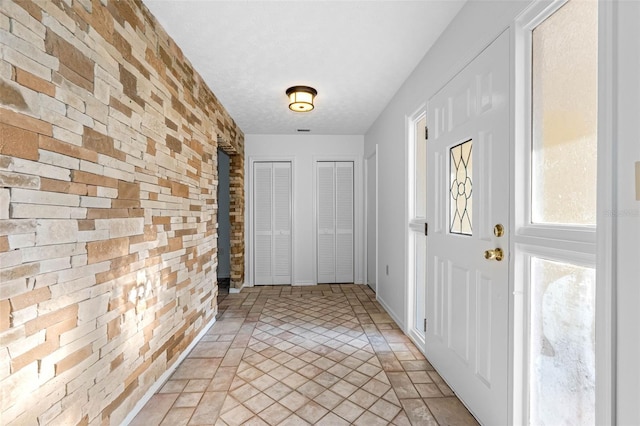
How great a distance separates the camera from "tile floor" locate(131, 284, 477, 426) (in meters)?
1.81

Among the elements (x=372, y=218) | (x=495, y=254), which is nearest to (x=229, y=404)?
(x=495, y=254)

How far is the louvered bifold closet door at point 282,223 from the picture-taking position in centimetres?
510

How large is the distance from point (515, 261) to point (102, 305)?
1940mm

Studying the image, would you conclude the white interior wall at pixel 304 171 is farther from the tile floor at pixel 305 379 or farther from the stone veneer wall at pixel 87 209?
the stone veneer wall at pixel 87 209

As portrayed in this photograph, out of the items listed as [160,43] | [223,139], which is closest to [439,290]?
[160,43]

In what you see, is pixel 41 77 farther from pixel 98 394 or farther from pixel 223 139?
pixel 223 139

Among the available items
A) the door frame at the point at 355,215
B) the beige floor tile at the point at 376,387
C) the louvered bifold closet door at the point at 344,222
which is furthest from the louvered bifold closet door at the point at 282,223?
the beige floor tile at the point at 376,387

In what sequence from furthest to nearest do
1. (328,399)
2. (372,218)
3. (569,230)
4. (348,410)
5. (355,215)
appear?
1. (355,215)
2. (372,218)
3. (328,399)
4. (348,410)
5. (569,230)

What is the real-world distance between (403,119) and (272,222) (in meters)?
2.79

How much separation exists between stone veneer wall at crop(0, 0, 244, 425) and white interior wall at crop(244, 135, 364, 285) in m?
2.58

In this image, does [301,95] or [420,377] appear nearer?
[420,377]

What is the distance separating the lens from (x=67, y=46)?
50.6 inches

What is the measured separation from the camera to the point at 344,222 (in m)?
5.19

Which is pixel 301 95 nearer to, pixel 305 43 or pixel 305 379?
pixel 305 43
